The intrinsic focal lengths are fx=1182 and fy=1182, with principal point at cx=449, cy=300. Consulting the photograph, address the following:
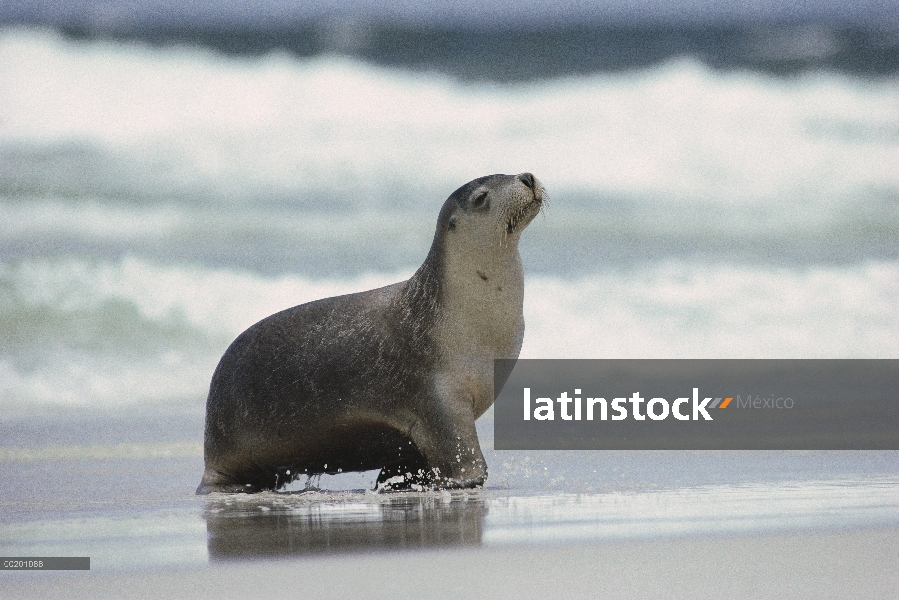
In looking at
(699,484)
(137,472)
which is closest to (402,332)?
(699,484)

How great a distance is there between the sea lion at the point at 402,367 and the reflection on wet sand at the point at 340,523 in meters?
0.63

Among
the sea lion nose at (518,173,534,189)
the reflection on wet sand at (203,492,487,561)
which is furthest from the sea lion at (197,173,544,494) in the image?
the reflection on wet sand at (203,492,487,561)

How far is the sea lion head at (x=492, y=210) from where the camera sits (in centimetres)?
662

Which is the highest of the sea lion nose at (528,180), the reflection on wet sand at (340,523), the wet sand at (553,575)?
the sea lion nose at (528,180)

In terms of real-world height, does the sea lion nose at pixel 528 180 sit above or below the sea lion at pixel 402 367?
above

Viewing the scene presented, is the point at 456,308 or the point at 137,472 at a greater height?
the point at 456,308

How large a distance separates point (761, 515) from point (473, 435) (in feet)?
8.63

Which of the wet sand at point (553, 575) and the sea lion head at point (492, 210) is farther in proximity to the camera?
the sea lion head at point (492, 210)

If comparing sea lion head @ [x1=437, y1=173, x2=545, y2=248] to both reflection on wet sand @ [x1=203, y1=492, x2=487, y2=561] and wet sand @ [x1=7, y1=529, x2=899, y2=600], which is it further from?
wet sand @ [x1=7, y1=529, x2=899, y2=600]

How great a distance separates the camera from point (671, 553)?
299cm

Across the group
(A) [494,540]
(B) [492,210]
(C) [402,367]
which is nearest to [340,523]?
(A) [494,540]

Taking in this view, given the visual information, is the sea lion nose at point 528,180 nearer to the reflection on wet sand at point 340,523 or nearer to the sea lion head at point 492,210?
the sea lion head at point 492,210

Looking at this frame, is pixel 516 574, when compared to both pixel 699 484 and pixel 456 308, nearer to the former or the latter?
pixel 699 484

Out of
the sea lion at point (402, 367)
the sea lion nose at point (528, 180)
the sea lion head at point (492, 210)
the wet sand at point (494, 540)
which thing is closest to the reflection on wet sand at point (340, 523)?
the wet sand at point (494, 540)
